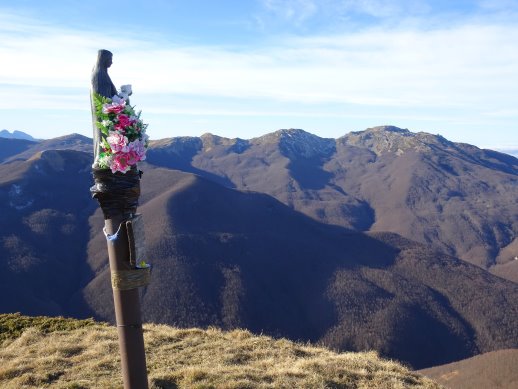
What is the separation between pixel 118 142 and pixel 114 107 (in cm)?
62

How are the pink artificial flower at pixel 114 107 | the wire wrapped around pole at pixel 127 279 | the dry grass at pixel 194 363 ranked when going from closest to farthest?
the pink artificial flower at pixel 114 107 → the wire wrapped around pole at pixel 127 279 → the dry grass at pixel 194 363

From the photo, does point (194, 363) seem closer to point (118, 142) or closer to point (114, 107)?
point (118, 142)

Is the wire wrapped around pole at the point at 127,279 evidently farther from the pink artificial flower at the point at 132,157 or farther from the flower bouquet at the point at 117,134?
the pink artificial flower at the point at 132,157

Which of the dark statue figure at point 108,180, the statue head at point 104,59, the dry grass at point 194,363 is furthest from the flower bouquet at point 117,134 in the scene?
the dry grass at point 194,363

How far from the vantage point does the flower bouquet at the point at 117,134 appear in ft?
27.0

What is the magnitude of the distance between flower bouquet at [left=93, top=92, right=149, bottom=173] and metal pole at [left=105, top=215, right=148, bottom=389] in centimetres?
101

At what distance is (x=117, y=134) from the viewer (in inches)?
325

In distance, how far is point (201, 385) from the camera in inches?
510

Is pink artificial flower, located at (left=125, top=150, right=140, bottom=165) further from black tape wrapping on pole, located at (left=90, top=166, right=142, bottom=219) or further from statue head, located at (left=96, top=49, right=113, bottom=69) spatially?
statue head, located at (left=96, top=49, right=113, bottom=69)

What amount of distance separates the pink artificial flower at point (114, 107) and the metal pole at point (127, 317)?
71.9 inches

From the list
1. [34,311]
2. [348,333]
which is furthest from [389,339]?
[34,311]

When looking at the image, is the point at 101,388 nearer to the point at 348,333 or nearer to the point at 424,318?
the point at 348,333

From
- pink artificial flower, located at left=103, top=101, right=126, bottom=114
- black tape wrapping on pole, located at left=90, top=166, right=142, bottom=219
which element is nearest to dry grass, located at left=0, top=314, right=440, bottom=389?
black tape wrapping on pole, located at left=90, top=166, right=142, bottom=219

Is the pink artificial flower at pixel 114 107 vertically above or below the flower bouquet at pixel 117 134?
above
